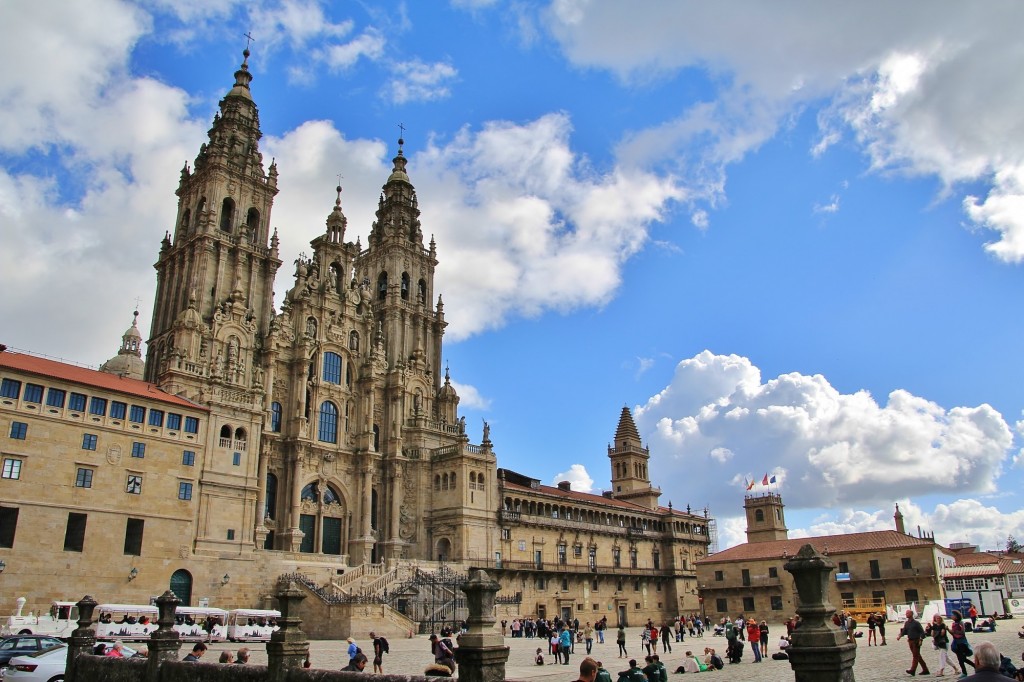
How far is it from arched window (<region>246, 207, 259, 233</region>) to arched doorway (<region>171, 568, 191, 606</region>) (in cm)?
2690

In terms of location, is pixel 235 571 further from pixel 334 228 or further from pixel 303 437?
pixel 334 228

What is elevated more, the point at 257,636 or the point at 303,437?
the point at 303,437

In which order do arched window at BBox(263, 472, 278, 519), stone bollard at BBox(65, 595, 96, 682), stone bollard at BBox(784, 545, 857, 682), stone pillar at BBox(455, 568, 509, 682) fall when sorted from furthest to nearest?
arched window at BBox(263, 472, 278, 519), stone bollard at BBox(65, 595, 96, 682), stone pillar at BBox(455, 568, 509, 682), stone bollard at BBox(784, 545, 857, 682)

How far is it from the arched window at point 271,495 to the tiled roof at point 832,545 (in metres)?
41.4

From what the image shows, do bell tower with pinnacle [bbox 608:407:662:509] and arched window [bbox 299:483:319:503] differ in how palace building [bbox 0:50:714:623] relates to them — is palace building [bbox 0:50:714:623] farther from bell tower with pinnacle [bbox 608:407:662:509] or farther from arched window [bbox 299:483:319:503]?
bell tower with pinnacle [bbox 608:407:662:509]

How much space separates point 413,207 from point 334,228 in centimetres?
999

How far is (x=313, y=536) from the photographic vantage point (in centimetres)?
5547

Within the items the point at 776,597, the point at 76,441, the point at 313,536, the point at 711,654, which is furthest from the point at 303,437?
the point at 776,597

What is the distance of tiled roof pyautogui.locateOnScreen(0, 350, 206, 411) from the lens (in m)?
38.5

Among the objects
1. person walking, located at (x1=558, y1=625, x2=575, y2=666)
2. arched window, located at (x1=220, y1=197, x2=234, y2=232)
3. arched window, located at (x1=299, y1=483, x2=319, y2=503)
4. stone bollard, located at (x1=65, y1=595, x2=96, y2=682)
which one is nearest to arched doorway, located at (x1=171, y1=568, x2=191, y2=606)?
arched window, located at (x1=299, y1=483, x2=319, y2=503)

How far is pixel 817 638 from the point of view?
865 centimetres

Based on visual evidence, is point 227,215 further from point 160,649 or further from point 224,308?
point 160,649

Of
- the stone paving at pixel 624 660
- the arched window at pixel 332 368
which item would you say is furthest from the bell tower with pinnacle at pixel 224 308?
the stone paving at pixel 624 660

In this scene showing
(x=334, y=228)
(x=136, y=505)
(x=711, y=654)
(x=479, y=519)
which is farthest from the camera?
(x=334, y=228)
